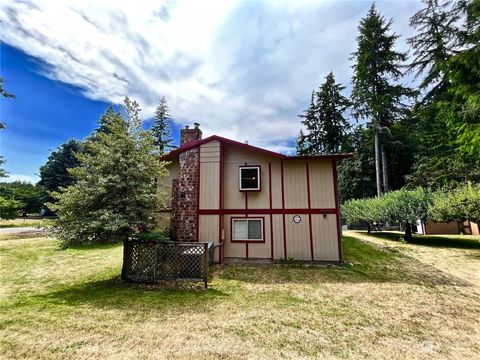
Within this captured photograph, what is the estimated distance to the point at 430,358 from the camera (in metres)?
4.06

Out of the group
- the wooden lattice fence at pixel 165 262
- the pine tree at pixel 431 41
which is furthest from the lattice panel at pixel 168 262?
the pine tree at pixel 431 41


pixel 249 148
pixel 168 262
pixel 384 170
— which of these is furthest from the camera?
pixel 384 170

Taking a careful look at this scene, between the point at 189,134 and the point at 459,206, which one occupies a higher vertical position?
the point at 189,134

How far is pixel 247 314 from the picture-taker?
224 inches

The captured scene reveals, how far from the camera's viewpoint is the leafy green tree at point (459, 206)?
12.9 meters

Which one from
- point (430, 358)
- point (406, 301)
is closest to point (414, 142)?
point (406, 301)

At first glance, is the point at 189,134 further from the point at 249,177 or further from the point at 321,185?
the point at 321,185

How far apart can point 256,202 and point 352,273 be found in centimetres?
488

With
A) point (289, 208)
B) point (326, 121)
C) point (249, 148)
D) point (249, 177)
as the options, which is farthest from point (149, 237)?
point (326, 121)

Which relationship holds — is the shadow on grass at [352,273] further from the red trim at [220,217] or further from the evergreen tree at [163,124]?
the evergreen tree at [163,124]

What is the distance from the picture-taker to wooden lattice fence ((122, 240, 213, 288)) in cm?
798

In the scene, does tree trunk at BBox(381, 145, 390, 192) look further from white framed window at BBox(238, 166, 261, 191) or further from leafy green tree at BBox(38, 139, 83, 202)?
leafy green tree at BBox(38, 139, 83, 202)

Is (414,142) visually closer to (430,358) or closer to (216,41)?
Answer: (216,41)

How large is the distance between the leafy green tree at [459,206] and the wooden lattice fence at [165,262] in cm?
1460
